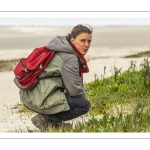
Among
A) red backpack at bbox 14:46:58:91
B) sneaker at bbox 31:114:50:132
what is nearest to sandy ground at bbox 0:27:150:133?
sneaker at bbox 31:114:50:132

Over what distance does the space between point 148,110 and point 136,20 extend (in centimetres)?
110

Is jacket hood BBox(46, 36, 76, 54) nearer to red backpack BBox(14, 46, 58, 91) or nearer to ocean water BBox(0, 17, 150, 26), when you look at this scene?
red backpack BBox(14, 46, 58, 91)

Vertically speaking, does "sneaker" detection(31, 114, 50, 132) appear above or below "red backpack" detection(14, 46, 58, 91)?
below

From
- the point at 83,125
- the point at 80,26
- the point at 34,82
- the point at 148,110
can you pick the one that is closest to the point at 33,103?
the point at 34,82

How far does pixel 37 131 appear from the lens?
5949 mm

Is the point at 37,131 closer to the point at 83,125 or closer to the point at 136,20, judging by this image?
the point at 83,125

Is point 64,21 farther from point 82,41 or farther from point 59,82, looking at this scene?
point 59,82

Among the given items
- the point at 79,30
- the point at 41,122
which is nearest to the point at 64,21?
the point at 79,30

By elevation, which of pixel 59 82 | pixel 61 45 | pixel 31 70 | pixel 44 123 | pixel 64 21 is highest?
pixel 64 21

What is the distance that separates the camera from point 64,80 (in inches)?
220

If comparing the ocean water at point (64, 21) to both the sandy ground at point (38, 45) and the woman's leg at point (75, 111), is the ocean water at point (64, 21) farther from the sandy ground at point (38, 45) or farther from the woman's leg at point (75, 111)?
the woman's leg at point (75, 111)

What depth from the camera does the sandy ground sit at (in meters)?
6.29

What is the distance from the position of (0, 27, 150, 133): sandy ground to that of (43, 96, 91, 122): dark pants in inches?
14.7

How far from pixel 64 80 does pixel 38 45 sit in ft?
3.66
